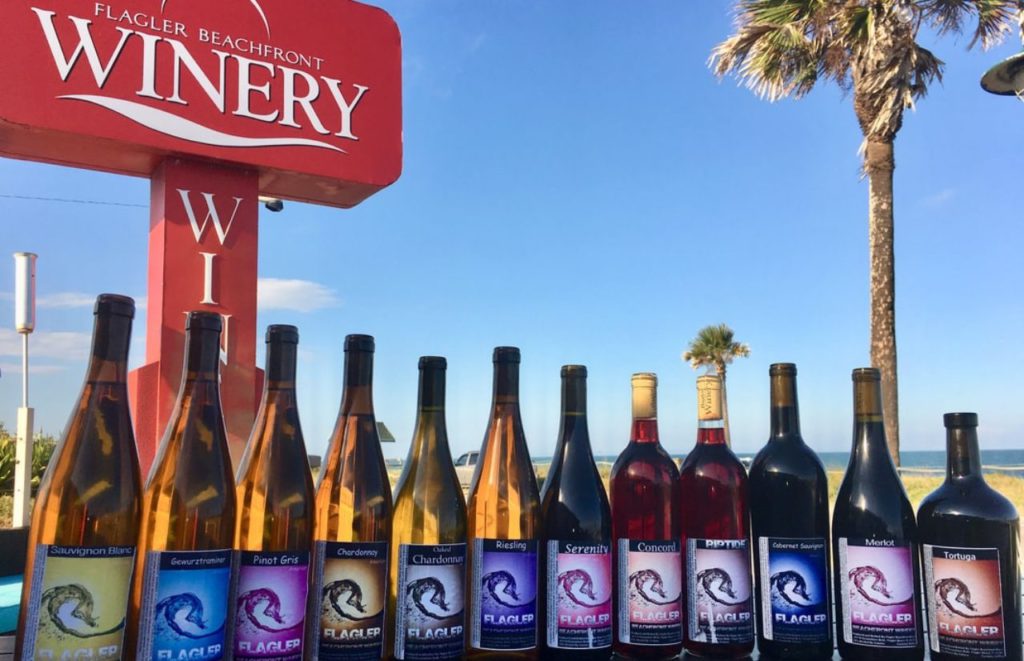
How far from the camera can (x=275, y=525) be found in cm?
133

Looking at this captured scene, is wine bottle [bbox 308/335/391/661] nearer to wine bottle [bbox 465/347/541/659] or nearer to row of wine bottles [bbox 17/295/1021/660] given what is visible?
row of wine bottles [bbox 17/295/1021/660]

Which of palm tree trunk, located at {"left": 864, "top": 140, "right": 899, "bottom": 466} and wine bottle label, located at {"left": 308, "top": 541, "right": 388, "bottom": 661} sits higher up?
palm tree trunk, located at {"left": 864, "top": 140, "right": 899, "bottom": 466}

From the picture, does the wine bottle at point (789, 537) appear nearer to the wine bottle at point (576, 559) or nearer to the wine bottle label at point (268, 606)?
the wine bottle at point (576, 559)

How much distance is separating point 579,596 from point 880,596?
550mm

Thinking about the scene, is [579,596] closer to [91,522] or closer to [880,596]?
[880,596]

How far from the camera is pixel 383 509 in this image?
141 cm

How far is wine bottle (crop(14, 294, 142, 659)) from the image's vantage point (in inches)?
43.0

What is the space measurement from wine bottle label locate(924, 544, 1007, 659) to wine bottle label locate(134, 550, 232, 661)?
1257mm

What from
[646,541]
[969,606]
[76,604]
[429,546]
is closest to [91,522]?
[76,604]

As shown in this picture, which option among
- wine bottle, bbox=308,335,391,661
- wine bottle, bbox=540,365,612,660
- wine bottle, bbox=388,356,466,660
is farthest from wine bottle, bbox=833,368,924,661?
wine bottle, bbox=308,335,391,661

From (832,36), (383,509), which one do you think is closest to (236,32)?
(383,509)

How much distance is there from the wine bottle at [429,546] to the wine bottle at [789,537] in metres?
0.58

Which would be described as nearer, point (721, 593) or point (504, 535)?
point (721, 593)

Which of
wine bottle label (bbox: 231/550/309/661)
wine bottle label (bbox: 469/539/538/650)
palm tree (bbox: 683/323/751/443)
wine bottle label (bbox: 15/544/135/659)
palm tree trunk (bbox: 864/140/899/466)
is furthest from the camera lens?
palm tree (bbox: 683/323/751/443)
